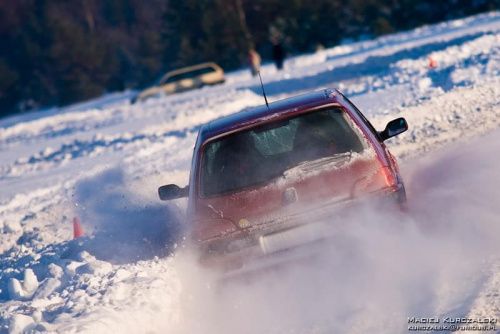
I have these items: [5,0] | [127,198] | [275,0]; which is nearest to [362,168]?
[127,198]

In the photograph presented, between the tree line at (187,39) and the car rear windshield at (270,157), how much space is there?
47.5 meters

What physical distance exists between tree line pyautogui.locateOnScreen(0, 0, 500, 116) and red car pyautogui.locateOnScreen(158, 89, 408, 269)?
4753 cm

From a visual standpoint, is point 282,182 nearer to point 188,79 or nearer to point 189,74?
point 188,79

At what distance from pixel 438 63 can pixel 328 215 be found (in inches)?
723

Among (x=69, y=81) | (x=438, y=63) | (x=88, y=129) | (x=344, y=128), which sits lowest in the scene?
(x=69, y=81)

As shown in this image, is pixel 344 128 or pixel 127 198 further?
pixel 127 198

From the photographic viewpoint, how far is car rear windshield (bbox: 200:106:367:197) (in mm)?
6223

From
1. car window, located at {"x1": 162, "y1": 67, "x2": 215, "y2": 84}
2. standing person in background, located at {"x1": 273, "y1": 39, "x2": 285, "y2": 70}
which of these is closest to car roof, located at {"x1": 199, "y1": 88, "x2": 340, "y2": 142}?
standing person in background, located at {"x1": 273, "y1": 39, "x2": 285, "y2": 70}

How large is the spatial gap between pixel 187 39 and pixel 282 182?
5631 cm

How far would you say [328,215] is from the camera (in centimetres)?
596

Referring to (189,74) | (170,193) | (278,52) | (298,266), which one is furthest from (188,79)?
(298,266)

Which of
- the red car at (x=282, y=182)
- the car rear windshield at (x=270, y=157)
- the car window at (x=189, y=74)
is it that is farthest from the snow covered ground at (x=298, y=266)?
the car window at (x=189, y=74)

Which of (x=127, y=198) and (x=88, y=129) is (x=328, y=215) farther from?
(x=88, y=129)

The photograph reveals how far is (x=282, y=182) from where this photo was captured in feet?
19.9
